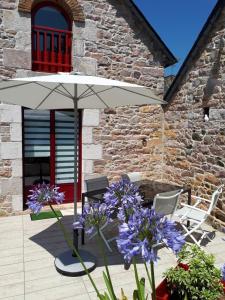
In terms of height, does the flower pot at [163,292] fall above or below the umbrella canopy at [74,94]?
below

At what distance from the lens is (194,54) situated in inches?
251

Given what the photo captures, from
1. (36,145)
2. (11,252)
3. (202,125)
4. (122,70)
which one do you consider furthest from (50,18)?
(11,252)

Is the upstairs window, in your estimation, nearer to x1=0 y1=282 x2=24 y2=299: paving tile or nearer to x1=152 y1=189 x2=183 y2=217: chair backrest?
x1=152 y1=189 x2=183 y2=217: chair backrest

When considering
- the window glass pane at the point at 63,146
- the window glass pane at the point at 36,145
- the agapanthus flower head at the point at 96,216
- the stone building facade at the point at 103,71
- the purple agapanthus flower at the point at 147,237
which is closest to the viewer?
the purple agapanthus flower at the point at 147,237

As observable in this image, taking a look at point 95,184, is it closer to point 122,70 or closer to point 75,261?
point 75,261

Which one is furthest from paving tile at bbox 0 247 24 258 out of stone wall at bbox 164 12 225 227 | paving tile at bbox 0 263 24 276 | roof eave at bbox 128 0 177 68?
roof eave at bbox 128 0 177 68

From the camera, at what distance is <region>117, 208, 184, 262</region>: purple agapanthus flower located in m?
1.57

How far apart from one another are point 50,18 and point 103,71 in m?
1.70

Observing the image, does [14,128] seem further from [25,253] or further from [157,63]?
[157,63]

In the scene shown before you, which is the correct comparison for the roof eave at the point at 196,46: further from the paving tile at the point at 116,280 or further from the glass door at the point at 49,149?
the paving tile at the point at 116,280

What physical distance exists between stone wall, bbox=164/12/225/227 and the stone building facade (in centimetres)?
67

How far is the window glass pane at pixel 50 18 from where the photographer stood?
20.9 ft

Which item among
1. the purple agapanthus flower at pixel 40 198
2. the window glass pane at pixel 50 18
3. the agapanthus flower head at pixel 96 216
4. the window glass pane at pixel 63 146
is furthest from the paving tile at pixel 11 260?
the window glass pane at pixel 50 18

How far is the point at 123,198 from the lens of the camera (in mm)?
2256
